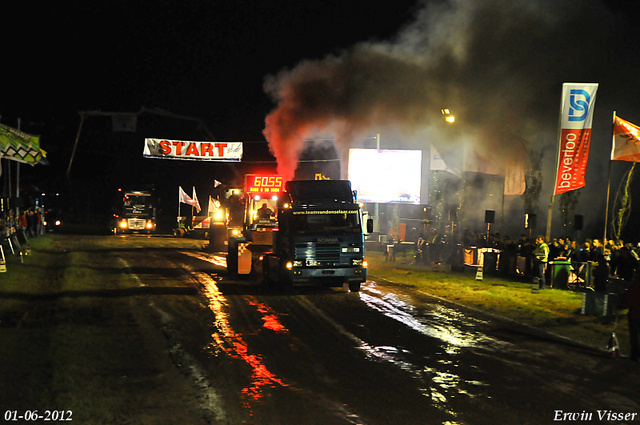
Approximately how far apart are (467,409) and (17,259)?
69.6 feet

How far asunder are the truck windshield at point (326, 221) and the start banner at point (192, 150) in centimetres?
2517

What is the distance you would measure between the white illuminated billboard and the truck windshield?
16.4m

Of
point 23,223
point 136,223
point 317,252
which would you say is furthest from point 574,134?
point 136,223

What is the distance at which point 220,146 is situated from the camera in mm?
40781

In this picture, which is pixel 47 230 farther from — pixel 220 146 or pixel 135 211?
pixel 220 146

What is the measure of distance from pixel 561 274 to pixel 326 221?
8.02 metres

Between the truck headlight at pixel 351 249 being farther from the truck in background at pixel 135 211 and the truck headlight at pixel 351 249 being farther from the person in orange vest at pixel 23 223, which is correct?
the truck in background at pixel 135 211

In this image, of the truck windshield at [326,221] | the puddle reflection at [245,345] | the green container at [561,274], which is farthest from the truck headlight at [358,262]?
the green container at [561,274]

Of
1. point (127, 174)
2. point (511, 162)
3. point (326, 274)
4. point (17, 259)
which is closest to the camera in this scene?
point (326, 274)

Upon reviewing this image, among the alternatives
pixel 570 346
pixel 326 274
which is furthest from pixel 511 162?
pixel 570 346

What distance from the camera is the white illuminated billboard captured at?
32875 mm

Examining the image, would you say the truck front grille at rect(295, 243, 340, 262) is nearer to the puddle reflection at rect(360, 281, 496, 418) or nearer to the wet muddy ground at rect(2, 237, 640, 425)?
the puddle reflection at rect(360, 281, 496, 418)

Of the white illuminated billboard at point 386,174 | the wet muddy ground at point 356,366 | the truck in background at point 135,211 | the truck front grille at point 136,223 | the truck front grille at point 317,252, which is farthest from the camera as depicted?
the truck front grille at point 136,223

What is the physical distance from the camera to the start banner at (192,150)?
39.9 meters
